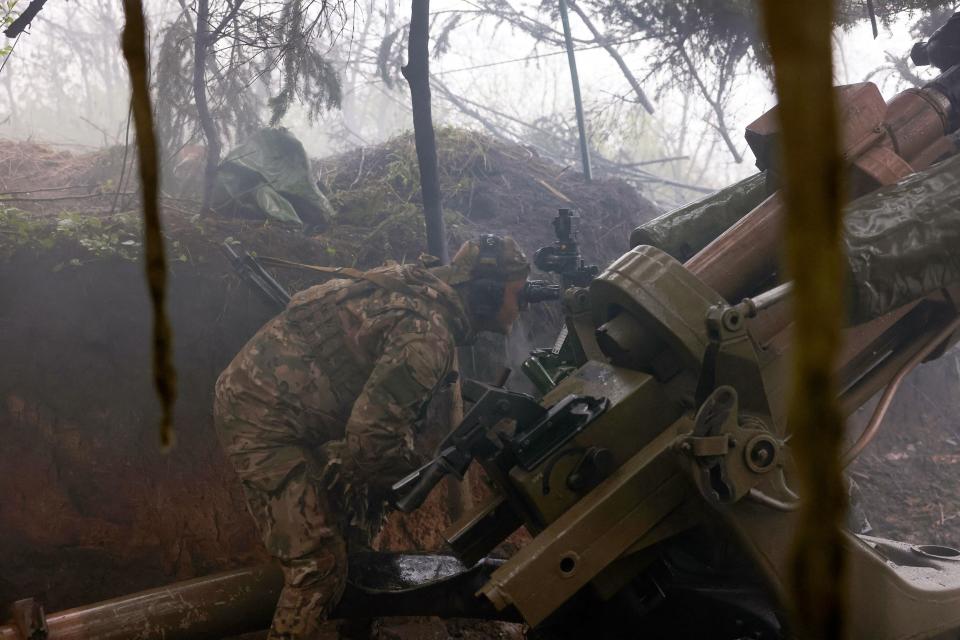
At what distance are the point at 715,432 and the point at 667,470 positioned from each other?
286mm

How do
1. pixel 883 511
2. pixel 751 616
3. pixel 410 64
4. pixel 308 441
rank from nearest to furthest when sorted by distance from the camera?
pixel 751 616, pixel 308 441, pixel 410 64, pixel 883 511

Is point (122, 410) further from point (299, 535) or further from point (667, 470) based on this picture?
point (667, 470)

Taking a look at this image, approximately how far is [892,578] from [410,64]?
3851mm

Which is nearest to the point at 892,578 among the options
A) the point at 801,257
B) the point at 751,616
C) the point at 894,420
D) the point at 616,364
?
the point at 751,616

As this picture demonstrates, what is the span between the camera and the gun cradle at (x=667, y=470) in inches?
80.5

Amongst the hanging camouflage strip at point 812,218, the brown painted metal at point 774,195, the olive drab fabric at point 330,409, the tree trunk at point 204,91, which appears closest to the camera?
the hanging camouflage strip at point 812,218

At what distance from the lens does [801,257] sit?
83cm

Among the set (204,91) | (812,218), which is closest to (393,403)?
(812,218)

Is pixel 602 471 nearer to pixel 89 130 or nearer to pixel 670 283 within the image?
pixel 670 283

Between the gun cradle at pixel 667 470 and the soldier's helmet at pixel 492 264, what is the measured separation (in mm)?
1380

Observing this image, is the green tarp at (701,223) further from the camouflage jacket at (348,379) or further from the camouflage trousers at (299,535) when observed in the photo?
the camouflage trousers at (299,535)

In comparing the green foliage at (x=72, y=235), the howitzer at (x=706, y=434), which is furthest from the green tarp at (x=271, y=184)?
the howitzer at (x=706, y=434)

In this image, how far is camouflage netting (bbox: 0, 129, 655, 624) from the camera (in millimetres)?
4527

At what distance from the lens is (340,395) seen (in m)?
3.74
